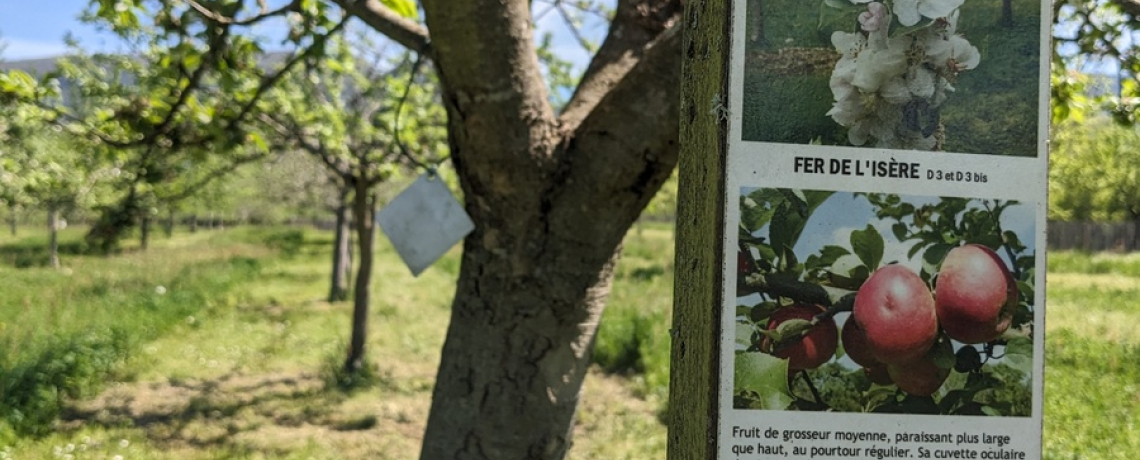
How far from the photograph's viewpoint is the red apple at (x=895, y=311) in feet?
3.13

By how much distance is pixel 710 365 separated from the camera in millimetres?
965

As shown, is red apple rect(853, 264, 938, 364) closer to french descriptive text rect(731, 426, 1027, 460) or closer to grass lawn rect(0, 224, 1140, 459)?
french descriptive text rect(731, 426, 1027, 460)

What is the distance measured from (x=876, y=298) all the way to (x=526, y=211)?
123 centimetres

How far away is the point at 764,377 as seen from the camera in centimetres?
95

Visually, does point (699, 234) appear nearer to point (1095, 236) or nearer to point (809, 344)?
point (809, 344)

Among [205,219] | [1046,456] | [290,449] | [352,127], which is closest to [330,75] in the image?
[352,127]

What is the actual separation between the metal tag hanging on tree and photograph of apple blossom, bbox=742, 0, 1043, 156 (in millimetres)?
1192

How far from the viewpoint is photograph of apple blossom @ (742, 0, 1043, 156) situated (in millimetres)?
954

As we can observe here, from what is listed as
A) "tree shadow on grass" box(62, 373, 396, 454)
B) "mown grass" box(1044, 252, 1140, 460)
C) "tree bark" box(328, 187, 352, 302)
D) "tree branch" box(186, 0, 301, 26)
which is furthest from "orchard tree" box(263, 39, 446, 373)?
"mown grass" box(1044, 252, 1140, 460)

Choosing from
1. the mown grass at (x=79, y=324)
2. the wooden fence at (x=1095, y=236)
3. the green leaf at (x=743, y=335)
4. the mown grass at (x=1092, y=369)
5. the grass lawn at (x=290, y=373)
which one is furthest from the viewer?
the wooden fence at (x=1095, y=236)

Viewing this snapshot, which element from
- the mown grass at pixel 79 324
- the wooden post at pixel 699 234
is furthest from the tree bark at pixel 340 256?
the wooden post at pixel 699 234

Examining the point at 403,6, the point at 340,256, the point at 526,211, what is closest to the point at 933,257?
the point at 526,211

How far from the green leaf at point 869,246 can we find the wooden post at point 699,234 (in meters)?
0.17

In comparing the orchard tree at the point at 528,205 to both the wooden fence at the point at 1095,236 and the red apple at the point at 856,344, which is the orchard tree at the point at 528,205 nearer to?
the red apple at the point at 856,344
